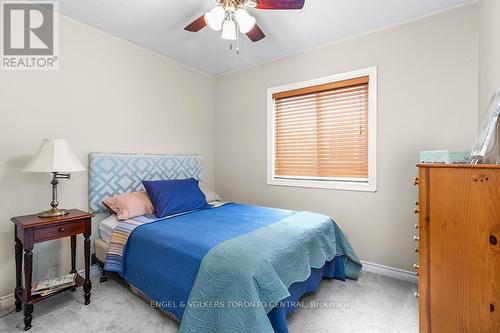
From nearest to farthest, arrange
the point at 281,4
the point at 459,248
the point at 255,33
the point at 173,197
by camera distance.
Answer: the point at 459,248 < the point at 281,4 < the point at 255,33 < the point at 173,197

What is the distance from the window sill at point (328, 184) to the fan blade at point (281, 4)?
6.00ft

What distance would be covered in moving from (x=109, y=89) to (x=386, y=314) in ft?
11.1

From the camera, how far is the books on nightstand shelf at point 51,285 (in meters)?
1.74

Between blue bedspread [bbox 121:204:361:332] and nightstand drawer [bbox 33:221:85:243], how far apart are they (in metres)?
0.41

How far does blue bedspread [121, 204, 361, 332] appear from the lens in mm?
1361

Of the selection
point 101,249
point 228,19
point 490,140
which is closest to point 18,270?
point 101,249

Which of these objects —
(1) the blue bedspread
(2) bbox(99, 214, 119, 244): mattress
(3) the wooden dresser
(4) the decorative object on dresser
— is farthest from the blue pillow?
(4) the decorative object on dresser

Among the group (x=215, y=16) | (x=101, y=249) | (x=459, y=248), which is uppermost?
(x=215, y=16)

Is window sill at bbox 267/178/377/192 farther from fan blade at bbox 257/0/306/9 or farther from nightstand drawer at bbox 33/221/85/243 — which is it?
nightstand drawer at bbox 33/221/85/243

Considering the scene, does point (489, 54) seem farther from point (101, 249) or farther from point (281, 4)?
point (101, 249)

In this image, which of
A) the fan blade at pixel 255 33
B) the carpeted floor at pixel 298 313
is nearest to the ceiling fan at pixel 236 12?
the fan blade at pixel 255 33

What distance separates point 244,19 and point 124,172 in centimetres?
202

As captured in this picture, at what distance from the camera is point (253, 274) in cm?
131

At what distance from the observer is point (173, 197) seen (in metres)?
2.51
